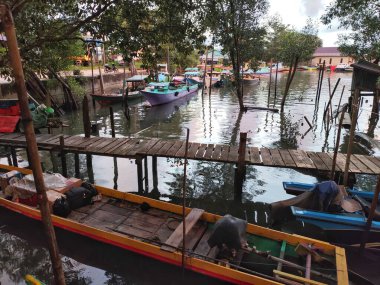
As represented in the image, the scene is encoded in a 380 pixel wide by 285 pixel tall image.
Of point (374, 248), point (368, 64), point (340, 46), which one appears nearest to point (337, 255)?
point (374, 248)

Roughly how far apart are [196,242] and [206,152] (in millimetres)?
4275

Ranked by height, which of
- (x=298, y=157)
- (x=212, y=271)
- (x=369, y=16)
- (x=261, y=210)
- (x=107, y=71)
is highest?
(x=369, y=16)

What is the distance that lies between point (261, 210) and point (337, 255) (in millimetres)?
3823

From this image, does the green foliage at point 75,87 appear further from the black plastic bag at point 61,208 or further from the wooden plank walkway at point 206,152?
the black plastic bag at point 61,208

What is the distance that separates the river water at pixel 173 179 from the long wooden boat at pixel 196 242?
697 millimetres

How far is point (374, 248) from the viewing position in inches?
280

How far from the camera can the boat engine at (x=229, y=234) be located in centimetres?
580

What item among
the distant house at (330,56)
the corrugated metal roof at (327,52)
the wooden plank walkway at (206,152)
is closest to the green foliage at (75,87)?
the wooden plank walkway at (206,152)

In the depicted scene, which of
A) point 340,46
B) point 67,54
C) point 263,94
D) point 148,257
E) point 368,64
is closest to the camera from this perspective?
point 148,257

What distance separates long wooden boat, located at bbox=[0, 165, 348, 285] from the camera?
5730 mm

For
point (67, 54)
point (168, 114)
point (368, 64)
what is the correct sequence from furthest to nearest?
point (168, 114)
point (67, 54)
point (368, 64)

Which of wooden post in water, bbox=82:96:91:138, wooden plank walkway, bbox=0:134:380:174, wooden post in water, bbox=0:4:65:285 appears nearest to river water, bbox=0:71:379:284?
wooden plank walkway, bbox=0:134:380:174

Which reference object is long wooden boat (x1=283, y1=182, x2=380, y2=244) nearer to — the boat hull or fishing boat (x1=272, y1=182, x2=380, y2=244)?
fishing boat (x1=272, y1=182, x2=380, y2=244)

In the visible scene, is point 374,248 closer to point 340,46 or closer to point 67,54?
point 340,46
